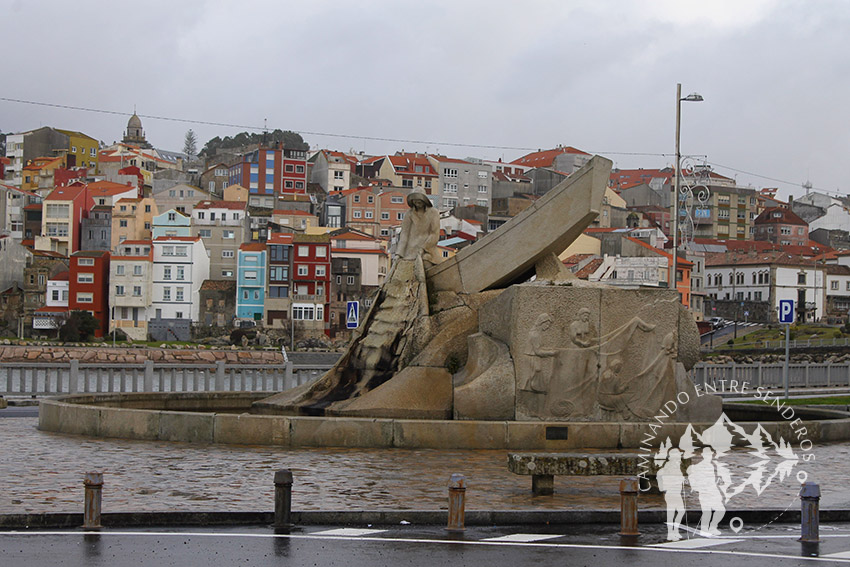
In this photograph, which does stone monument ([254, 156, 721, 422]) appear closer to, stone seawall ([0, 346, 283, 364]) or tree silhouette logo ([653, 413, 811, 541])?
tree silhouette logo ([653, 413, 811, 541])

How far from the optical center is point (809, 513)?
9609 millimetres

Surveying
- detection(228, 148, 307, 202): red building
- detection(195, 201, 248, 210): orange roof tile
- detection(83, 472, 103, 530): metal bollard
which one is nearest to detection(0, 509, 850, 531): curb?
detection(83, 472, 103, 530): metal bollard

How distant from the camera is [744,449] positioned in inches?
662

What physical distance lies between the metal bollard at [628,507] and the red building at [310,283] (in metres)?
89.3

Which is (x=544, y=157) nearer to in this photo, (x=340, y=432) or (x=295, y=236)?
(x=295, y=236)

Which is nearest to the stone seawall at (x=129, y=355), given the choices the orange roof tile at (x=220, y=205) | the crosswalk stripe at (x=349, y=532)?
the orange roof tile at (x=220, y=205)

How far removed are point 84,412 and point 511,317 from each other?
6.16m

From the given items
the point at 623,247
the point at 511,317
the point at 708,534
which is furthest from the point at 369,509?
the point at 623,247

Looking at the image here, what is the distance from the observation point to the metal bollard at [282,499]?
984cm

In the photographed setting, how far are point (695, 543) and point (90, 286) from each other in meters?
94.6

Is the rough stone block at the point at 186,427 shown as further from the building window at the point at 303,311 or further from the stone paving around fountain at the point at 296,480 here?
the building window at the point at 303,311

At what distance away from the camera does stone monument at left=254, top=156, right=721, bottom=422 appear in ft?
55.0

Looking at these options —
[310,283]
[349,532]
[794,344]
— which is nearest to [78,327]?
[310,283]

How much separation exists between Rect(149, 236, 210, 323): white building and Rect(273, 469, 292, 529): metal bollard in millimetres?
91729
